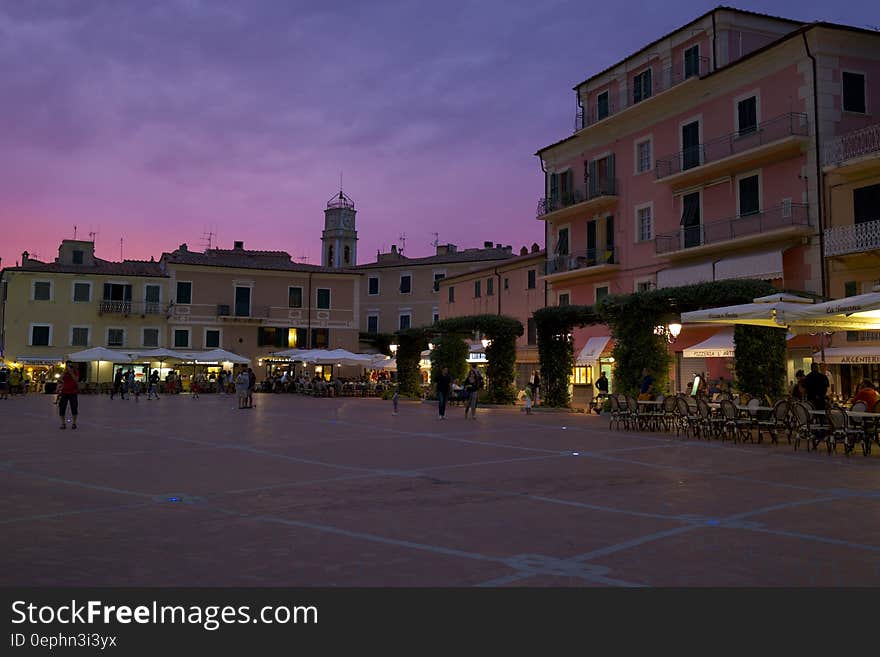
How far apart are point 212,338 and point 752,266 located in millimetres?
36317

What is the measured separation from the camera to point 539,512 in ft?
24.9

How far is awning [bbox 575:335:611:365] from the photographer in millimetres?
31641

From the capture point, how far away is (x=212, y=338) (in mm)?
51219

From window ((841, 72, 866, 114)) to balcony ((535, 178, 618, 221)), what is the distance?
32.6 ft

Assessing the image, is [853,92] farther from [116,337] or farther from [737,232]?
[116,337]

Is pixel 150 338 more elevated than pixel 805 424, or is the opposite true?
pixel 150 338

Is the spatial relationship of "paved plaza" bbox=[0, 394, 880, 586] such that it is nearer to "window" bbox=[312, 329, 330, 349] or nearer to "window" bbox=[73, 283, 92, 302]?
"window" bbox=[73, 283, 92, 302]

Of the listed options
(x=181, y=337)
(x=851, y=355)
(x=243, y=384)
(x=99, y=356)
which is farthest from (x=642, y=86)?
(x=181, y=337)

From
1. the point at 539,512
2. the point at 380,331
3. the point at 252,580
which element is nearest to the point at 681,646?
the point at 252,580

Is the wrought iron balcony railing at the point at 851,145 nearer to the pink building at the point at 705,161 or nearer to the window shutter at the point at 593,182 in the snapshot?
the pink building at the point at 705,161

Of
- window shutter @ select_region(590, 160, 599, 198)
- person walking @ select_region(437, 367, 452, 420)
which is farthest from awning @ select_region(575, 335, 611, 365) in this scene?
person walking @ select_region(437, 367, 452, 420)

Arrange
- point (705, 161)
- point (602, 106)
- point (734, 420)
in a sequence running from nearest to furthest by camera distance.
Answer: point (734, 420), point (705, 161), point (602, 106)

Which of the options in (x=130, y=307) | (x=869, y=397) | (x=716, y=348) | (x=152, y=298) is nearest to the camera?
(x=869, y=397)

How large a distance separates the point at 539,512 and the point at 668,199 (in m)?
24.9
